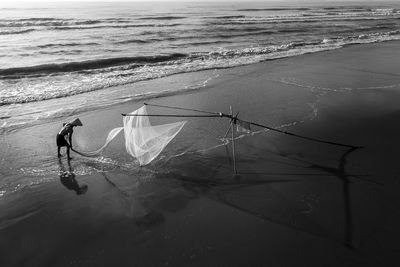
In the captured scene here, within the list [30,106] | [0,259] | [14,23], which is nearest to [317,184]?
[0,259]

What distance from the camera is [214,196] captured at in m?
7.30

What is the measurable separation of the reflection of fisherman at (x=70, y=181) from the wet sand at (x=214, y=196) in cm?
2

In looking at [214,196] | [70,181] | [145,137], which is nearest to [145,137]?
[145,137]

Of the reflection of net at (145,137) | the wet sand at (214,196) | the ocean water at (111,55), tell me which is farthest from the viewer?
the ocean water at (111,55)

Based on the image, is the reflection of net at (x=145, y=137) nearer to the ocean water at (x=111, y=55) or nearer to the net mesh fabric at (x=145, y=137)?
the net mesh fabric at (x=145, y=137)

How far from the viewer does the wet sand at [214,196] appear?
583cm

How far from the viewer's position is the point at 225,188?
759 centimetres

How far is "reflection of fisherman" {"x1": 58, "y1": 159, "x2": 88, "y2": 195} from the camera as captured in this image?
7621mm

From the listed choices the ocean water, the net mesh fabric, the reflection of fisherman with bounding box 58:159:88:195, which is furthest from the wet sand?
the ocean water

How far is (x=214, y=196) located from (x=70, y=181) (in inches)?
128

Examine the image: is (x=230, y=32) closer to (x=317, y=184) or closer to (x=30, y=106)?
(x=30, y=106)

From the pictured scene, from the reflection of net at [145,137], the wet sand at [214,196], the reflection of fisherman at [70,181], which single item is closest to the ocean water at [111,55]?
the wet sand at [214,196]

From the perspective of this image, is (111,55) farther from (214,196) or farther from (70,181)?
(214,196)

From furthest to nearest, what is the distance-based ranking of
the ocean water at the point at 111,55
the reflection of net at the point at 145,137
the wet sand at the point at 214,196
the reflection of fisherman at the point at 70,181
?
the ocean water at the point at 111,55 → the reflection of net at the point at 145,137 → the reflection of fisherman at the point at 70,181 → the wet sand at the point at 214,196
